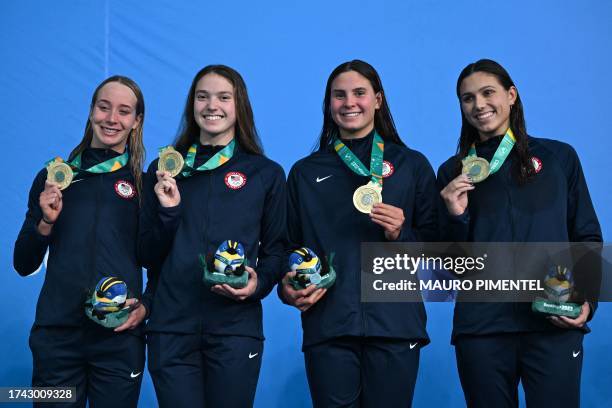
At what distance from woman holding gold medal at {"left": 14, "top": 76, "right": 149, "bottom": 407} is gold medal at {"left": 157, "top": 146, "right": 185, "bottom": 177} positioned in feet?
1.05

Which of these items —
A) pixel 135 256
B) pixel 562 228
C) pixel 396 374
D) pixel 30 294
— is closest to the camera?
pixel 396 374

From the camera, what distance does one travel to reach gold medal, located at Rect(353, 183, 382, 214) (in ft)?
8.93

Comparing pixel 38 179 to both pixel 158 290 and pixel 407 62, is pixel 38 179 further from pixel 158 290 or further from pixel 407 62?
pixel 407 62

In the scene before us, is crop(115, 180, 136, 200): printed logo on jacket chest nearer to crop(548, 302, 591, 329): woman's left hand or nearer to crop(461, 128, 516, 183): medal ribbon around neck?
crop(461, 128, 516, 183): medal ribbon around neck

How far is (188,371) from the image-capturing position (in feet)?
8.75

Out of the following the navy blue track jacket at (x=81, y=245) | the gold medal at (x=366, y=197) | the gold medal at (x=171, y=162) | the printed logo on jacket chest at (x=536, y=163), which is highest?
the printed logo on jacket chest at (x=536, y=163)

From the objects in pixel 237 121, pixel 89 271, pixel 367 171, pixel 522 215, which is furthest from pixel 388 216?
pixel 89 271

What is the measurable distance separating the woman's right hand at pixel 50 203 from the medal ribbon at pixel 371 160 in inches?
41.4

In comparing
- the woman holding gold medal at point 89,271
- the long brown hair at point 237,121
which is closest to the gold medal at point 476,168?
the long brown hair at point 237,121

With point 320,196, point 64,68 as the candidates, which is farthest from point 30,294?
point 320,196

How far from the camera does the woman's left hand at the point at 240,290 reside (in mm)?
2613

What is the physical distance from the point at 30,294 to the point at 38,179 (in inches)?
55.9

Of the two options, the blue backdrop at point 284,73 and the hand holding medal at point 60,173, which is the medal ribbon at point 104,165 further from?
the blue backdrop at point 284,73

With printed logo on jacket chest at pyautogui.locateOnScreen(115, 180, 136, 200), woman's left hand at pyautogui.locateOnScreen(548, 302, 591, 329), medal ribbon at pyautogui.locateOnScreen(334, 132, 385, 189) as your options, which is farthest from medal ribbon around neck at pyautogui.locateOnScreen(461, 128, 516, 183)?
printed logo on jacket chest at pyautogui.locateOnScreen(115, 180, 136, 200)
